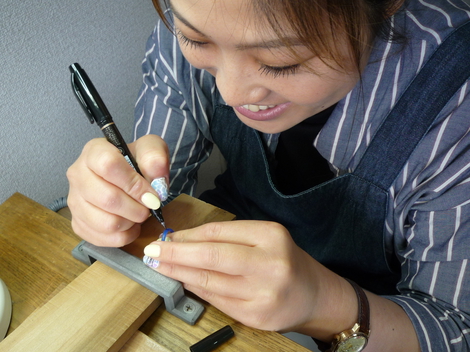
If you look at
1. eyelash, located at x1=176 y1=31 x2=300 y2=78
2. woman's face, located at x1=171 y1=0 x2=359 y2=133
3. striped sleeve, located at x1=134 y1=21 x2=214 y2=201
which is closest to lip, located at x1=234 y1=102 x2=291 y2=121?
woman's face, located at x1=171 y1=0 x2=359 y2=133

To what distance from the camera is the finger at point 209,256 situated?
0.46 m

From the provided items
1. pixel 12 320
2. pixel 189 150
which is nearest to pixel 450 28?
pixel 189 150

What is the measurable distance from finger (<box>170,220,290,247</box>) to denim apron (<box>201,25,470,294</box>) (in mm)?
286

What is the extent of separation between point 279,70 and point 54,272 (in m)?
0.44

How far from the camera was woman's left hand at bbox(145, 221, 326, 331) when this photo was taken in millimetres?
461

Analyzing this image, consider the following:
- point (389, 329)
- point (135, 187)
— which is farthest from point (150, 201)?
point (389, 329)

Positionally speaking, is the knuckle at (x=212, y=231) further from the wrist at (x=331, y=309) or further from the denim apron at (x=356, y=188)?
the denim apron at (x=356, y=188)

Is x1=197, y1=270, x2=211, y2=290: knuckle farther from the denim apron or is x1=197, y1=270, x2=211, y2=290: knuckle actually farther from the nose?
the denim apron

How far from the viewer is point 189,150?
960mm

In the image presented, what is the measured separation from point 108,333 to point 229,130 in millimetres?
572

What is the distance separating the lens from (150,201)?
53 centimetres

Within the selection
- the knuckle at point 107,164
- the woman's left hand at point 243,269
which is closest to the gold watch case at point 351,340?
the woman's left hand at point 243,269

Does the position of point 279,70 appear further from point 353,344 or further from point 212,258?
point 353,344

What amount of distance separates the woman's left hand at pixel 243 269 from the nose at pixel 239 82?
7.6 inches
